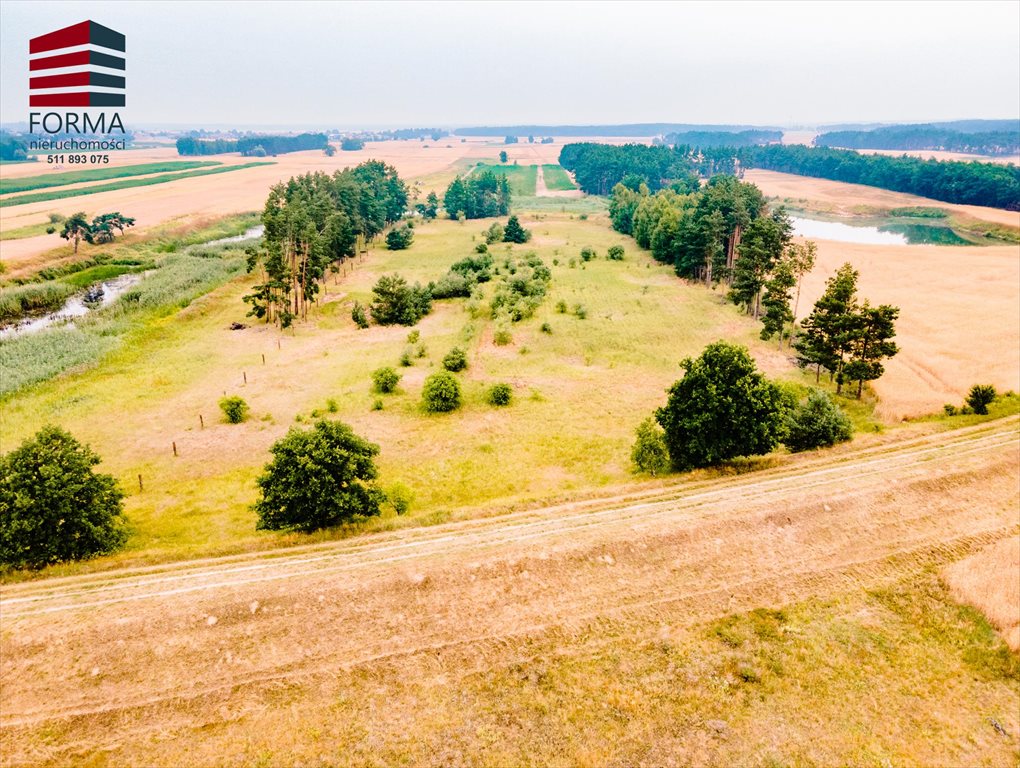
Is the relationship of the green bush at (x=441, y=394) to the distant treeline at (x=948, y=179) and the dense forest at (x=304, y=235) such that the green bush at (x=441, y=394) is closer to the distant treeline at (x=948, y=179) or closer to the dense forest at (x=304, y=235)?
the dense forest at (x=304, y=235)

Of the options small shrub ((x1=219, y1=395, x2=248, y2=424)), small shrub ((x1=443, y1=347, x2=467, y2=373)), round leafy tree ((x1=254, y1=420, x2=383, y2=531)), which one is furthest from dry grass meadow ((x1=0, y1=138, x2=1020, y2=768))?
small shrub ((x1=443, y1=347, x2=467, y2=373))

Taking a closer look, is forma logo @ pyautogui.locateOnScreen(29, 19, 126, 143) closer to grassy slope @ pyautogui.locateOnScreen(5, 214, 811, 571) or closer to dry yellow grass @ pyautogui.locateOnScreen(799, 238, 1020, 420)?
grassy slope @ pyautogui.locateOnScreen(5, 214, 811, 571)

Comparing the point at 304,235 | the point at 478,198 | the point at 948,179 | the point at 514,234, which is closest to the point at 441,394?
the point at 304,235


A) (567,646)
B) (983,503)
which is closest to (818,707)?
(567,646)

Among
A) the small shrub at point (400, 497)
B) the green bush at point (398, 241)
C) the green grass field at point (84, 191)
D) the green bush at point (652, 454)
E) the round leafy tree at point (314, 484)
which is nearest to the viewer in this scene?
the round leafy tree at point (314, 484)

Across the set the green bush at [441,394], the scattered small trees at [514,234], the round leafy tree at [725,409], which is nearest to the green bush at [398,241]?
the scattered small trees at [514,234]

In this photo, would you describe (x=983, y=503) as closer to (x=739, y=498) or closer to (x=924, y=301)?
(x=739, y=498)

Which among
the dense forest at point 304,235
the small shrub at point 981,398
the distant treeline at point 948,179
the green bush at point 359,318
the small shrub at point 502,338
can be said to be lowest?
the small shrub at point 981,398
